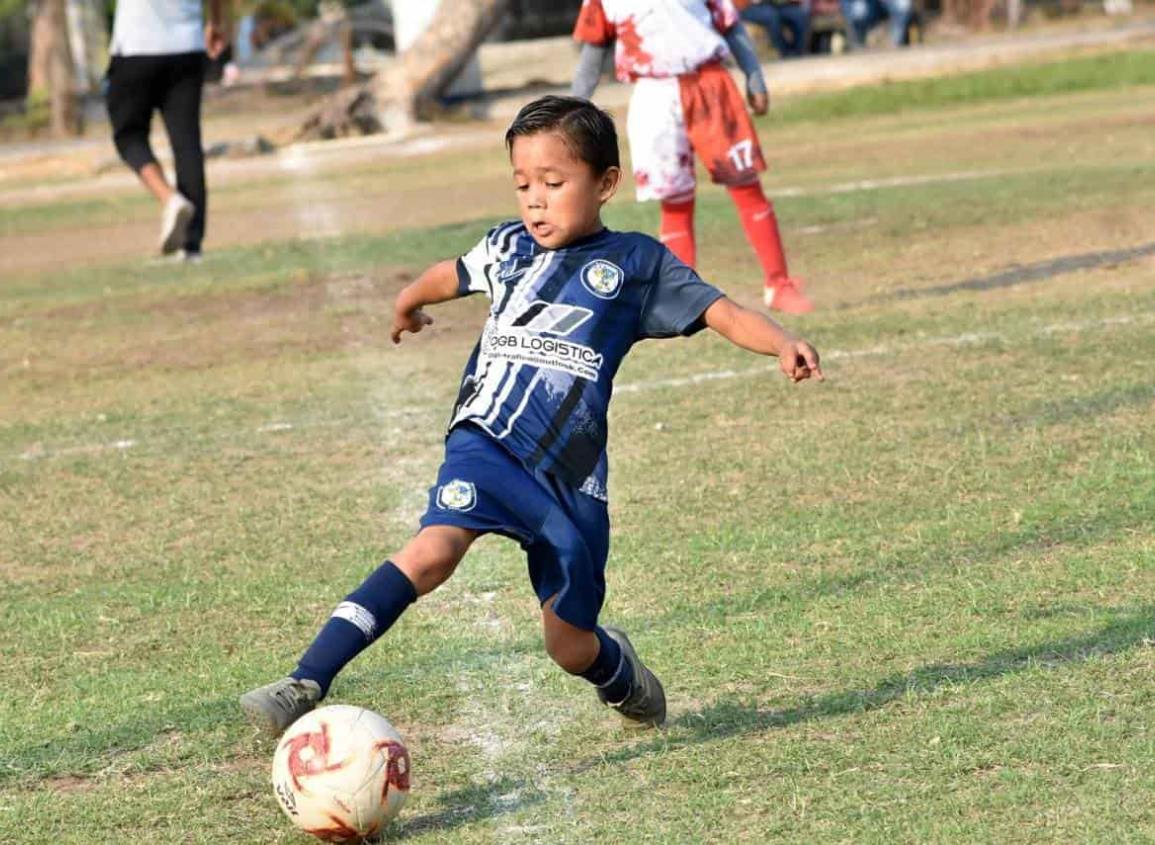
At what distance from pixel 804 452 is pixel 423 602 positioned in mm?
1723

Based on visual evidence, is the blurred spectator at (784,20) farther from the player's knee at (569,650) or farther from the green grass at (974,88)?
the player's knee at (569,650)

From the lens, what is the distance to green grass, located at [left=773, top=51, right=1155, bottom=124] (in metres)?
20.5

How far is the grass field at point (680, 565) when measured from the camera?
3803 mm

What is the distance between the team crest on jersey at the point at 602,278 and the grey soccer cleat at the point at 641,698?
698 millimetres

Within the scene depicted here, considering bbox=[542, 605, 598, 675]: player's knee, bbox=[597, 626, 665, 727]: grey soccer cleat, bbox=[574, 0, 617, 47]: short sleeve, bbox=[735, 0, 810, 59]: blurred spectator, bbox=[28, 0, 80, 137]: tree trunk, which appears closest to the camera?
bbox=[542, 605, 598, 675]: player's knee

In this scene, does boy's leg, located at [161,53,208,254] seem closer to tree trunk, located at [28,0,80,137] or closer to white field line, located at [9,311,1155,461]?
white field line, located at [9,311,1155,461]

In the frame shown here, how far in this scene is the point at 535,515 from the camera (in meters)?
3.90

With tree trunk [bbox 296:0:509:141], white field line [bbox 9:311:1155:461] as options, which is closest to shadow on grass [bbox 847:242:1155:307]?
white field line [bbox 9:311:1155:461]

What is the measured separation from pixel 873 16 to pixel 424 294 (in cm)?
2442

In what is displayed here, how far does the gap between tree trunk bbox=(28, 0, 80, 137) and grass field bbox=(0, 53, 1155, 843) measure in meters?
17.4

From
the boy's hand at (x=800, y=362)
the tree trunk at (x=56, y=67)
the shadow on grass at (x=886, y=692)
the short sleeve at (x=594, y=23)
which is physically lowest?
the tree trunk at (x=56, y=67)

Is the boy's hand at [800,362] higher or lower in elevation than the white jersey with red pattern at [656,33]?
higher

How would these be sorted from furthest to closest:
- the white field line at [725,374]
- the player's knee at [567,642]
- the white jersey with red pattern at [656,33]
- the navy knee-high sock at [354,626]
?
the white jersey with red pattern at [656,33]
the white field line at [725,374]
the player's knee at [567,642]
the navy knee-high sock at [354,626]

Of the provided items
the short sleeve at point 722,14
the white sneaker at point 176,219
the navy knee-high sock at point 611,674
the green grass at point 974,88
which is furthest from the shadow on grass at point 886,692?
the green grass at point 974,88
